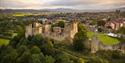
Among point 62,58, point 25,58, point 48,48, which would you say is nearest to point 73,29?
point 48,48

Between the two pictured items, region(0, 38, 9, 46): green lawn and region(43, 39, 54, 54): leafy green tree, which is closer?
region(43, 39, 54, 54): leafy green tree

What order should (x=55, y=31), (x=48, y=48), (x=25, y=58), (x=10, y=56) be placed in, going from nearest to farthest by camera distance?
(x=25, y=58)
(x=48, y=48)
(x=10, y=56)
(x=55, y=31)

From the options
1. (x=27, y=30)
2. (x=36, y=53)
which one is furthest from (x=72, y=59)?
(x=27, y=30)

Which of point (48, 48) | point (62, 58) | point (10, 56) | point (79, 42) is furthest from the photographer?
point (79, 42)

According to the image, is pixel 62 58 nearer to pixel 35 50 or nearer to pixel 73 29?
pixel 35 50

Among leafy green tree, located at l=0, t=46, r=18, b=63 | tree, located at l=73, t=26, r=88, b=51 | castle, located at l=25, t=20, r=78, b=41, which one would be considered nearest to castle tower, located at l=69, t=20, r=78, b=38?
castle, located at l=25, t=20, r=78, b=41

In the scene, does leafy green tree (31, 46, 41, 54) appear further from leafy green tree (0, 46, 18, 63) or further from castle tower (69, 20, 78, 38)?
castle tower (69, 20, 78, 38)

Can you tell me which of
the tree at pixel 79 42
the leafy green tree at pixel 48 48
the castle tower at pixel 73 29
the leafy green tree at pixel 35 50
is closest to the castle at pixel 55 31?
the castle tower at pixel 73 29

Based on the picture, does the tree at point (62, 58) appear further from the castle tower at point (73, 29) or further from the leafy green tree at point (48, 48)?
the castle tower at point (73, 29)

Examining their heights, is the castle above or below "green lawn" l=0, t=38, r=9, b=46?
above

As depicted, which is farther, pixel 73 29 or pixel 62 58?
pixel 73 29

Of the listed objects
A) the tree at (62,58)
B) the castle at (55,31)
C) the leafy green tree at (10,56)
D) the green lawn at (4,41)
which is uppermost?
the castle at (55,31)
